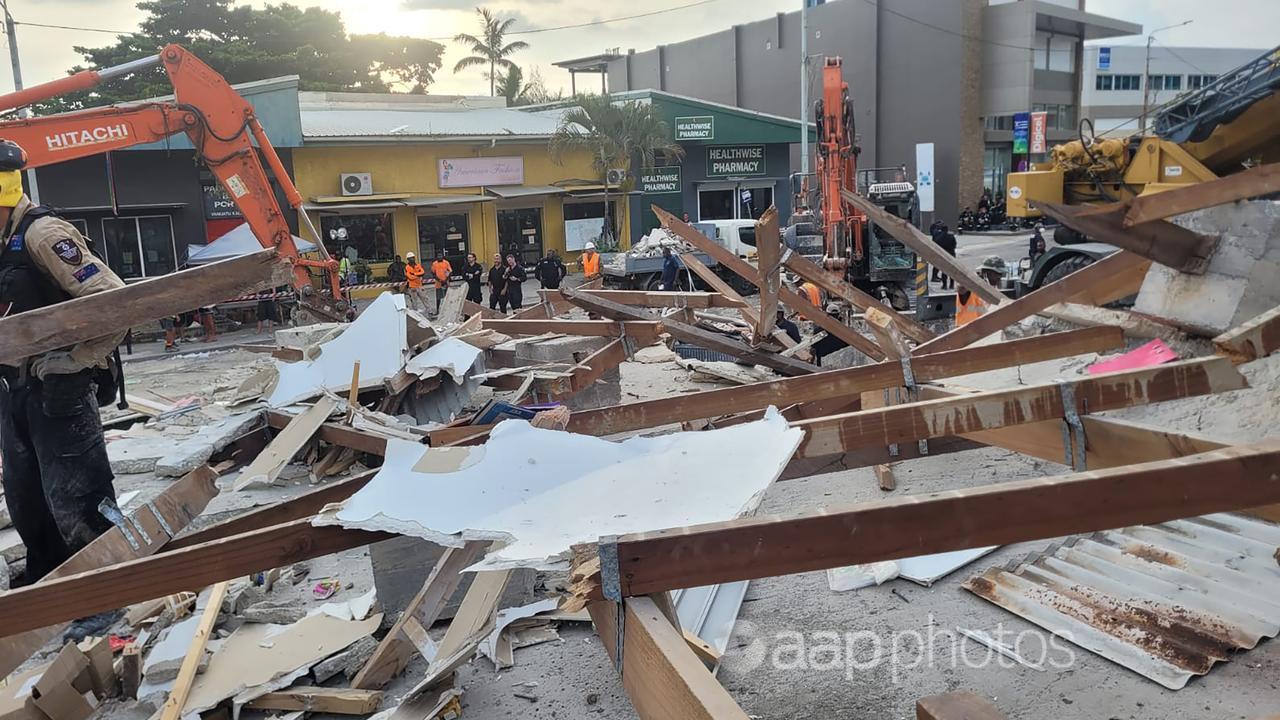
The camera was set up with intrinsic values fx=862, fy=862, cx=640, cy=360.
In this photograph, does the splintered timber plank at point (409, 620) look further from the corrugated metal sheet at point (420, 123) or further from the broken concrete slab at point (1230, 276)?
the corrugated metal sheet at point (420, 123)

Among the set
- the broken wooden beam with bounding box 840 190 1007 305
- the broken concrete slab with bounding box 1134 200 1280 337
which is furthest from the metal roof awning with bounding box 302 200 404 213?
the broken concrete slab with bounding box 1134 200 1280 337

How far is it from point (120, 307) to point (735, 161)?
28.3m

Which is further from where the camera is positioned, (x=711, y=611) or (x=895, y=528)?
(x=711, y=611)

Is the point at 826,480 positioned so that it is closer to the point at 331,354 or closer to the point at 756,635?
the point at 756,635

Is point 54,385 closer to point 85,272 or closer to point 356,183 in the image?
point 85,272

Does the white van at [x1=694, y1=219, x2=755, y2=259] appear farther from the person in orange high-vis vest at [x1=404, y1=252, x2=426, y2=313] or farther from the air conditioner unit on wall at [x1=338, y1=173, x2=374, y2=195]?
the air conditioner unit on wall at [x1=338, y1=173, x2=374, y2=195]

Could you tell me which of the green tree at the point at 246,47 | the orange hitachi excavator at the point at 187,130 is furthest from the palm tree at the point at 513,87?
the orange hitachi excavator at the point at 187,130

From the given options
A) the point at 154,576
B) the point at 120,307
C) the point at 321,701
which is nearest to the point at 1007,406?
the point at 154,576

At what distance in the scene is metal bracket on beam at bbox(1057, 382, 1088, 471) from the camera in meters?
2.83

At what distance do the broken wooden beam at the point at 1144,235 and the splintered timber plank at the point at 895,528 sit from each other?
179 centimetres

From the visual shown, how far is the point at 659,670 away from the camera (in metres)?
1.65

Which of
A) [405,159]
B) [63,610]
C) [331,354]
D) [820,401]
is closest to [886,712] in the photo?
[820,401]

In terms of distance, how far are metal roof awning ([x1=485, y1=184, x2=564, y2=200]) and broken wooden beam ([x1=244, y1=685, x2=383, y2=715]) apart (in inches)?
854

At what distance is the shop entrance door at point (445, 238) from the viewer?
24000 mm
